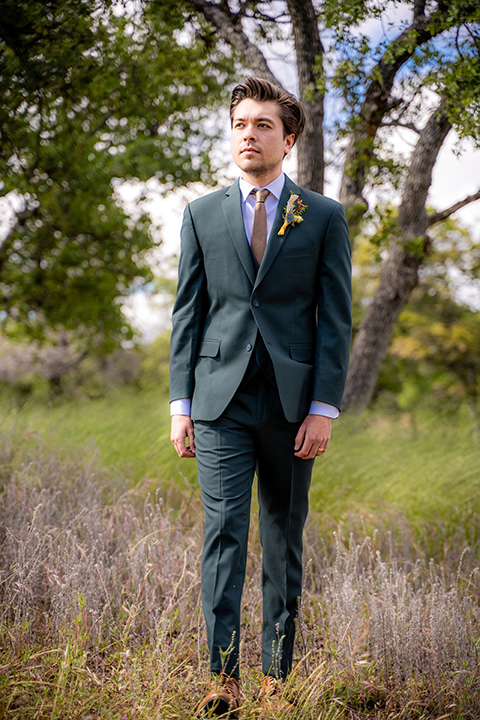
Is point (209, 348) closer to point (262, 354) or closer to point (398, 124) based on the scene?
point (262, 354)

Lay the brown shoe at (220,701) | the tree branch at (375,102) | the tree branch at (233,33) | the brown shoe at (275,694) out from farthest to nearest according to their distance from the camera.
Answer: the tree branch at (233,33), the tree branch at (375,102), the brown shoe at (275,694), the brown shoe at (220,701)

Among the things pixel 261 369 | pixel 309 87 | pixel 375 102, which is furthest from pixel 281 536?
pixel 375 102

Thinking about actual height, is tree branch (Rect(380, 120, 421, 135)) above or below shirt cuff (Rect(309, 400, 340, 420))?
above

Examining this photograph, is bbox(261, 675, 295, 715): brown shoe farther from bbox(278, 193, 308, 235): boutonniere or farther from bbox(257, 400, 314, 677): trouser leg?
bbox(278, 193, 308, 235): boutonniere

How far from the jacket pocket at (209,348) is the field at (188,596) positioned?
0.97 metres

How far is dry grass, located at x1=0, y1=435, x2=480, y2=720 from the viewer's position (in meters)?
2.02

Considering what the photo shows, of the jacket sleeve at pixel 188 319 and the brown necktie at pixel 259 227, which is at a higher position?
the brown necktie at pixel 259 227

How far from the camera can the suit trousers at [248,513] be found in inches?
81.6

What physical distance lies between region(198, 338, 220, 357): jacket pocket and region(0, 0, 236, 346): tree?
2923 millimetres

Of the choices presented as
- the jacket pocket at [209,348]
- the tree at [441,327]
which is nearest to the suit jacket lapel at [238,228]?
the jacket pocket at [209,348]

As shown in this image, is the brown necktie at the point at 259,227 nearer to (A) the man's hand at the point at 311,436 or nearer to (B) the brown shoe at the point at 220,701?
(A) the man's hand at the point at 311,436

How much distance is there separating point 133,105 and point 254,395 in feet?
18.2

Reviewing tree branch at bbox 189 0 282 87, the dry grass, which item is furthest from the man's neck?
tree branch at bbox 189 0 282 87

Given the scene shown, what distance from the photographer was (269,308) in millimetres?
2219
